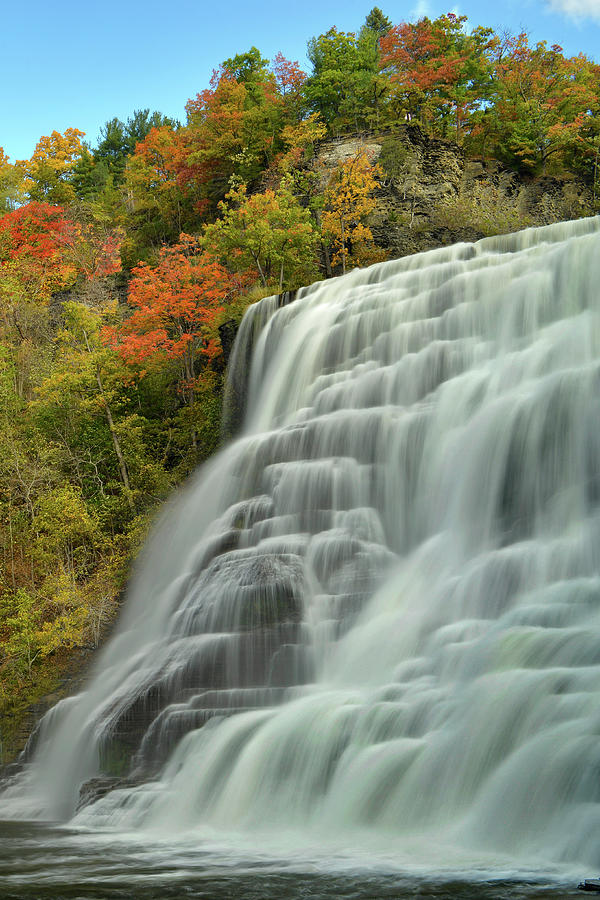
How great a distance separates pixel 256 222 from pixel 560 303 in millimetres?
13897

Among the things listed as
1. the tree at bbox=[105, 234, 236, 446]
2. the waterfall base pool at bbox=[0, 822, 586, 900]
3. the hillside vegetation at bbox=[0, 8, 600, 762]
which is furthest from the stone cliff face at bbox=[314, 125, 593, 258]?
the waterfall base pool at bbox=[0, 822, 586, 900]

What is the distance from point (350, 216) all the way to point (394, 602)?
22.9 m

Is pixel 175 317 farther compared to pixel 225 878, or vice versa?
pixel 175 317

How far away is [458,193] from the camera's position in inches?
1436

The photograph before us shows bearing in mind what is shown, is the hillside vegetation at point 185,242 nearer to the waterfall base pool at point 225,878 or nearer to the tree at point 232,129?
the tree at point 232,129

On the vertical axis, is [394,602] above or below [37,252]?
below

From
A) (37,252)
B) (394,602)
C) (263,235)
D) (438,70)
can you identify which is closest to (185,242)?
(263,235)

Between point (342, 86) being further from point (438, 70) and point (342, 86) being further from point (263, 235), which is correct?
point (263, 235)

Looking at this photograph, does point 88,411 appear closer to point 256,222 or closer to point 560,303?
point 256,222

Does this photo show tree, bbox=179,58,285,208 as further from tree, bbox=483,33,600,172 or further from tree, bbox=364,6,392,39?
tree, bbox=364,6,392,39

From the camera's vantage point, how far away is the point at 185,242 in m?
30.5

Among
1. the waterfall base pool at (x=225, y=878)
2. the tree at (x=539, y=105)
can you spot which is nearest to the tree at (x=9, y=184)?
the tree at (x=539, y=105)

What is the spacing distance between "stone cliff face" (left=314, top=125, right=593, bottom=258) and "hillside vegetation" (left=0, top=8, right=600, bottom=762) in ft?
0.44

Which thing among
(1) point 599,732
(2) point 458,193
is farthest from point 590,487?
(2) point 458,193
